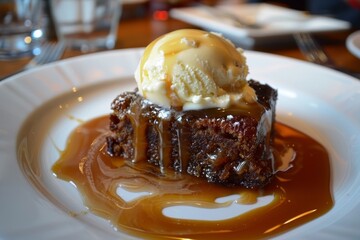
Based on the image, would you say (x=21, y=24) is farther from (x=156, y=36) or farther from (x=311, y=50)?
(x=311, y=50)

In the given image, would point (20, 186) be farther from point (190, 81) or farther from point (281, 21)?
point (281, 21)

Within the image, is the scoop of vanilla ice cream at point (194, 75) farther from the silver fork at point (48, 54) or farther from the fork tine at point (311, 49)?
the fork tine at point (311, 49)

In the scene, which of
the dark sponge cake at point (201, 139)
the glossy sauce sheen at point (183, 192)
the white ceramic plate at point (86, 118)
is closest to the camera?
the white ceramic plate at point (86, 118)

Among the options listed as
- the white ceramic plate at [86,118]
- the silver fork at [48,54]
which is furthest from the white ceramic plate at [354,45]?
the silver fork at [48,54]

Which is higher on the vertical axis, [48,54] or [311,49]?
[48,54]

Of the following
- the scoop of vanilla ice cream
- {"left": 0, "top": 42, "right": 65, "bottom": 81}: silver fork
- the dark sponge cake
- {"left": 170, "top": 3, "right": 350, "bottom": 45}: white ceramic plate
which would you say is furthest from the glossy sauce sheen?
{"left": 170, "top": 3, "right": 350, "bottom": 45}: white ceramic plate

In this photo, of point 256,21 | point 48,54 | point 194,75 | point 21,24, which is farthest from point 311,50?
point 21,24

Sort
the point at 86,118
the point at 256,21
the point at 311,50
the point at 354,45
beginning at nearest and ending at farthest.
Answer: the point at 86,118
the point at 354,45
the point at 311,50
the point at 256,21
